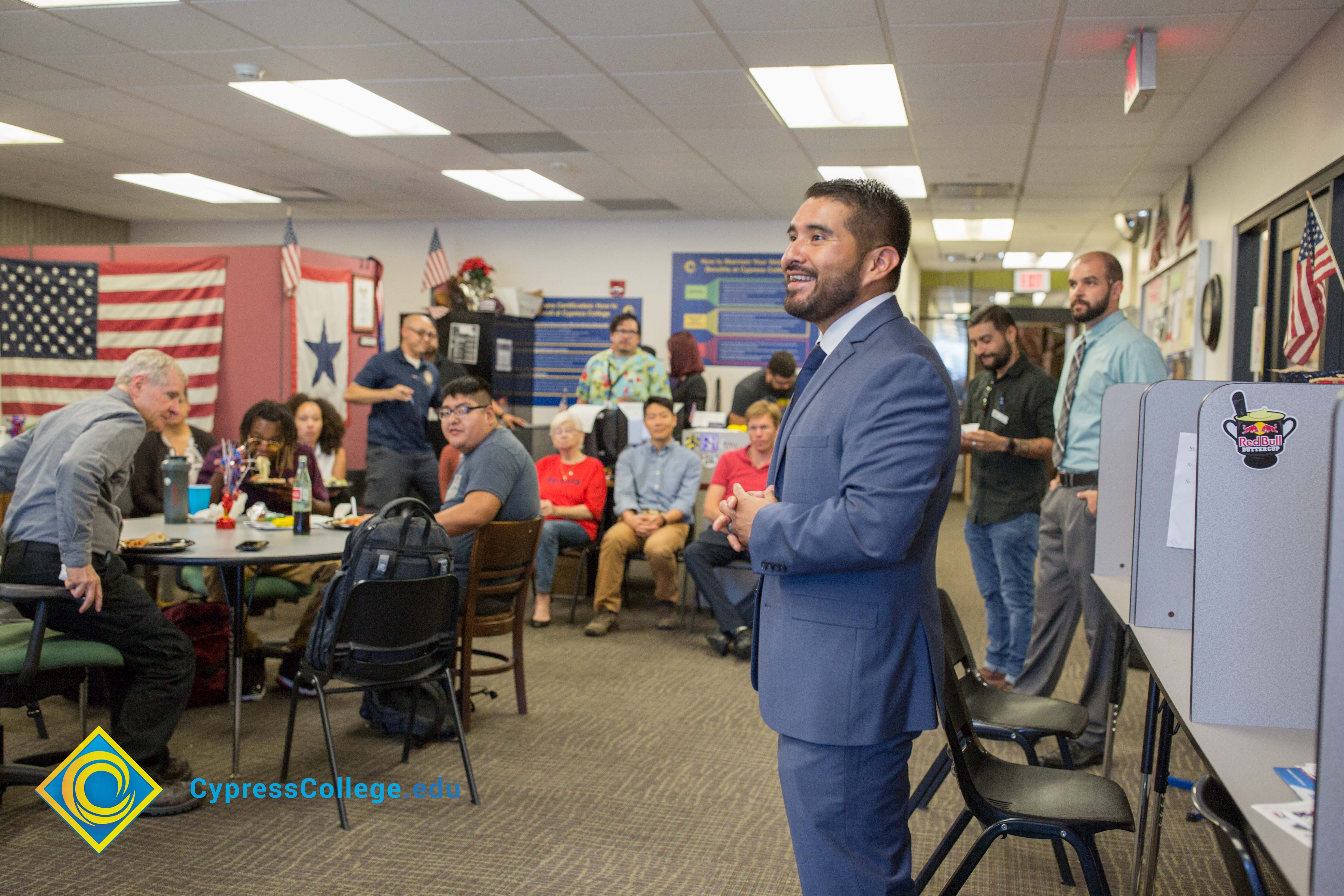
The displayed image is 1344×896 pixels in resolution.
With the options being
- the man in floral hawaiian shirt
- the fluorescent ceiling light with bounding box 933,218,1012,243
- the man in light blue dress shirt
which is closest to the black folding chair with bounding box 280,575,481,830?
Result: the man in light blue dress shirt

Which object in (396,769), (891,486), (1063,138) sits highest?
(1063,138)

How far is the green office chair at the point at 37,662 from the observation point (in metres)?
2.70

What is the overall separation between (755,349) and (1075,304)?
625 cm

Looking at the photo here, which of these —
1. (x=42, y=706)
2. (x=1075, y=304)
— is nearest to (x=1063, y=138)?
(x=1075, y=304)

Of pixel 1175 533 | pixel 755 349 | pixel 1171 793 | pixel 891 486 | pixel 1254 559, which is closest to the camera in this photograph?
pixel 891 486

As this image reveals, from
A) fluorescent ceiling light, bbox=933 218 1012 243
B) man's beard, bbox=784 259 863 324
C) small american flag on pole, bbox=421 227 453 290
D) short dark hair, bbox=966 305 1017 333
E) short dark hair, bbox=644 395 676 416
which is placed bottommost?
short dark hair, bbox=644 395 676 416

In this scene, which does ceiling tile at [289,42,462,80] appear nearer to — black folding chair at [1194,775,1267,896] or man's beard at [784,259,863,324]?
man's beard at [784,259,863,324]

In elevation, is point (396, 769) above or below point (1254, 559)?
below

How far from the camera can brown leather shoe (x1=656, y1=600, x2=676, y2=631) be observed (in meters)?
5.52

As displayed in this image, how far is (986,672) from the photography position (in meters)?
4.46

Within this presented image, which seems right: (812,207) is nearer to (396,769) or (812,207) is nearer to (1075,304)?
(1075,304)

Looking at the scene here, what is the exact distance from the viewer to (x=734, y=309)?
9664mm

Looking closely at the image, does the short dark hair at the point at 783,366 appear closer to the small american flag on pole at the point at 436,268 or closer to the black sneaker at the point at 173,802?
the small american flag on pole at the point at 436,268

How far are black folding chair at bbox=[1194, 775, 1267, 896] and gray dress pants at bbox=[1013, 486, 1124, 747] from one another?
1.85 meters
